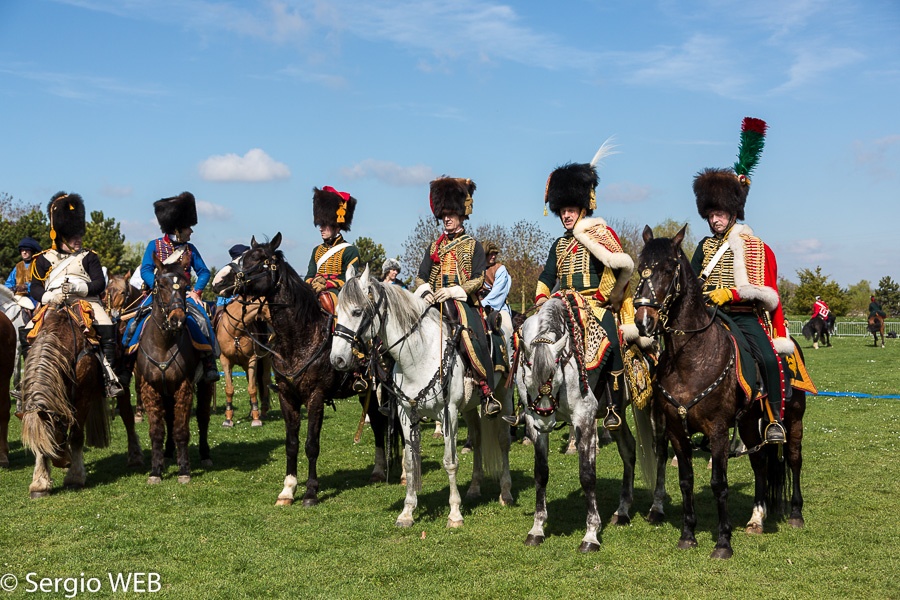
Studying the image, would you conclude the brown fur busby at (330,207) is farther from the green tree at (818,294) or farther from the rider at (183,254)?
the green tree at (818,294)

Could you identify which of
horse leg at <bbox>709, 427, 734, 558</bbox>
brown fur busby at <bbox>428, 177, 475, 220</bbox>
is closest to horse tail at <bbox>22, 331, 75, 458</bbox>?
Answer: brown fur busby at <bbox>428, 177, 475, 220</bbox>

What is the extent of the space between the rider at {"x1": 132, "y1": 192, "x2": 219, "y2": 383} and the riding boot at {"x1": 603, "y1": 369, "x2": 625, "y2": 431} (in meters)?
5.43

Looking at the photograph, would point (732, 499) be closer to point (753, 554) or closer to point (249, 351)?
point (753, 554)

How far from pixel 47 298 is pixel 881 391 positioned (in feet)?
62.2

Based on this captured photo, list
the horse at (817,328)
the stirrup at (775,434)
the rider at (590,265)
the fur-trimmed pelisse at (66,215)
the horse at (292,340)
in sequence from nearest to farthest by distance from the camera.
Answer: the stirrup at (775,434) → the rider at (590,265) → the horse at (292,340) → the fur-trimmed pelisse at (66,215) → the horse at (817,328)

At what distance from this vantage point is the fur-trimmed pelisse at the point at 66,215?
10500 millimetres

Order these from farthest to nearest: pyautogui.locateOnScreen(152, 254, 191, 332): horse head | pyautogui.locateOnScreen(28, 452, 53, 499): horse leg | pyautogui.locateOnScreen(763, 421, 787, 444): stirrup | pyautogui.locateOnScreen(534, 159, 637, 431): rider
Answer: pyautogui.locateOnScreen(152, 254, 191, 332): horse head < pyautogui.locateOnScreen(28, 452, 53, 499): horse leg < pyautogui.locateOnScreen(534, 159, 637, 431): rider < pyautogui.locateOnScreen(763, 421, 787, 444): stirrup

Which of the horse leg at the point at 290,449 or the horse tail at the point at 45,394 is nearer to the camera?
the horse tail at the point at 45,394

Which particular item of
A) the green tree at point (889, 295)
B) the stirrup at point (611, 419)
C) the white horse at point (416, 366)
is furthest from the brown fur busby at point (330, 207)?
the green tree at point (889, 295)

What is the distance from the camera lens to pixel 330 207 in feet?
34.7

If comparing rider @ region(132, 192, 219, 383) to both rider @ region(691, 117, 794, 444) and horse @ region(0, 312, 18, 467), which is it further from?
rider @ region(691, 117, 794, 444)

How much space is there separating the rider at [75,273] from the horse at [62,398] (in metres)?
0.16

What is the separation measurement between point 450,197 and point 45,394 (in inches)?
203

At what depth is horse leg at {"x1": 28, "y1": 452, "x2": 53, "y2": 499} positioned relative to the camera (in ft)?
30.9
